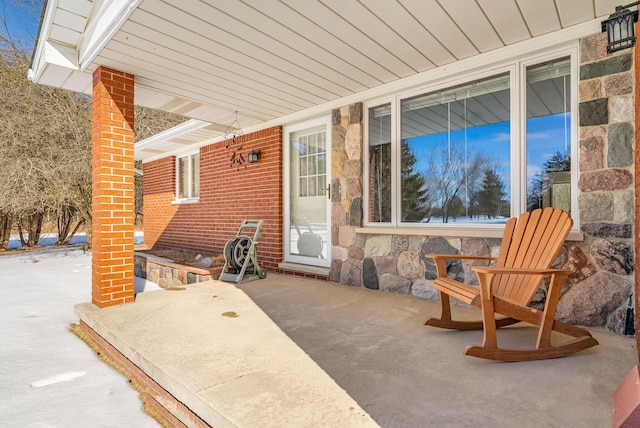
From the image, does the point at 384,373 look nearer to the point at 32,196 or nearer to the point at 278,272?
the point at 278,272

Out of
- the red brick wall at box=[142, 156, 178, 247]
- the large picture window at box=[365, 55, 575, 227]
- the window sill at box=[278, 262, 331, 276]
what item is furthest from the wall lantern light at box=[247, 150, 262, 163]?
the red brick wall at box=[142, 156, 178, 247]

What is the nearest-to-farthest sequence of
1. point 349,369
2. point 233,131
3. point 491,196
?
point 349,369, point 491,196, point 233,131

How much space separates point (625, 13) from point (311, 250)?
12.5ft

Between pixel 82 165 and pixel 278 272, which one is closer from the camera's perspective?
pixel 278 272

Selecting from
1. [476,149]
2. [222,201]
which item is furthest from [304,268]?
[476,149]

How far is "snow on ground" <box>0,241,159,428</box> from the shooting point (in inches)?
72.3

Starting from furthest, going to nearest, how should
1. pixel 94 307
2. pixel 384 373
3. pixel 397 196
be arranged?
pixel 397 196 < pixel 94 307 < pixel 384 373

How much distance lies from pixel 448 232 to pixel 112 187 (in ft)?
10.7

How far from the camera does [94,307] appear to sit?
3227 millimetres

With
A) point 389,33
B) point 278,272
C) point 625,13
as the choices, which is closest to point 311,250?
point 278,272

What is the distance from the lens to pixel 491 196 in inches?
127

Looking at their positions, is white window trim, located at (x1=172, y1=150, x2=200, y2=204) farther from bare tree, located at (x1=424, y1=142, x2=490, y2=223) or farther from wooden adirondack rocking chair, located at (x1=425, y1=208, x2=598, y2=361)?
wooden adirondack rocking chair, located at (x1=425, y1=208, x2=598, y2=361)

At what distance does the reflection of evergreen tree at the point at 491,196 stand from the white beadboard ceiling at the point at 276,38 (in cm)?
116

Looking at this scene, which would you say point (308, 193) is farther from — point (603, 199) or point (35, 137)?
point (35, 137)
